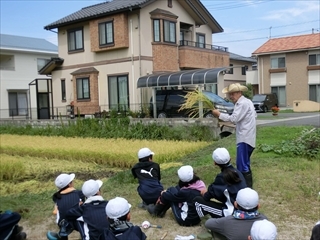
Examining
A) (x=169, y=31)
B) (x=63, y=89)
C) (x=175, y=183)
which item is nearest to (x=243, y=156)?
(x=175, y=183)

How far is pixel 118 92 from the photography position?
2170 cm

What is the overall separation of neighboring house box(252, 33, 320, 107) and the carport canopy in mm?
18898

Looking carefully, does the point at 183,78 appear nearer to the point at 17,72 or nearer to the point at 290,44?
the point at 17,72

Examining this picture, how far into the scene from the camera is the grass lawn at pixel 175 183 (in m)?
5.36

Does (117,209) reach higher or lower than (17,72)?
lower

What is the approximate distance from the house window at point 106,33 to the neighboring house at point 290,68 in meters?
18.4

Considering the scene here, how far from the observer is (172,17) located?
2200 centimetres

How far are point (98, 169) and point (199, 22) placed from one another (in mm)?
17063

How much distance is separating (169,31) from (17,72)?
16.5m

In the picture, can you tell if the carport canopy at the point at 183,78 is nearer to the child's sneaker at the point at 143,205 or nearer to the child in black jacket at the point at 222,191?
the child's sneaker at the point at 143,205

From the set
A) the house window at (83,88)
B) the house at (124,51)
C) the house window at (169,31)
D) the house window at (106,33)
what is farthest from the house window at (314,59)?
the house window at (83,88)

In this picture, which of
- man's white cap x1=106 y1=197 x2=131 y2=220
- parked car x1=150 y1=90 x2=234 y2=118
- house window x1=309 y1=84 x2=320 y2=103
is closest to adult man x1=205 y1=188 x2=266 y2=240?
man's white cap x1=106 y1=197 x2=131 y2=220

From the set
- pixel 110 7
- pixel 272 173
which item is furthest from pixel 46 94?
pixel 272 173

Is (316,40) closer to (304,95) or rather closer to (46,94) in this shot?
(304,95)
